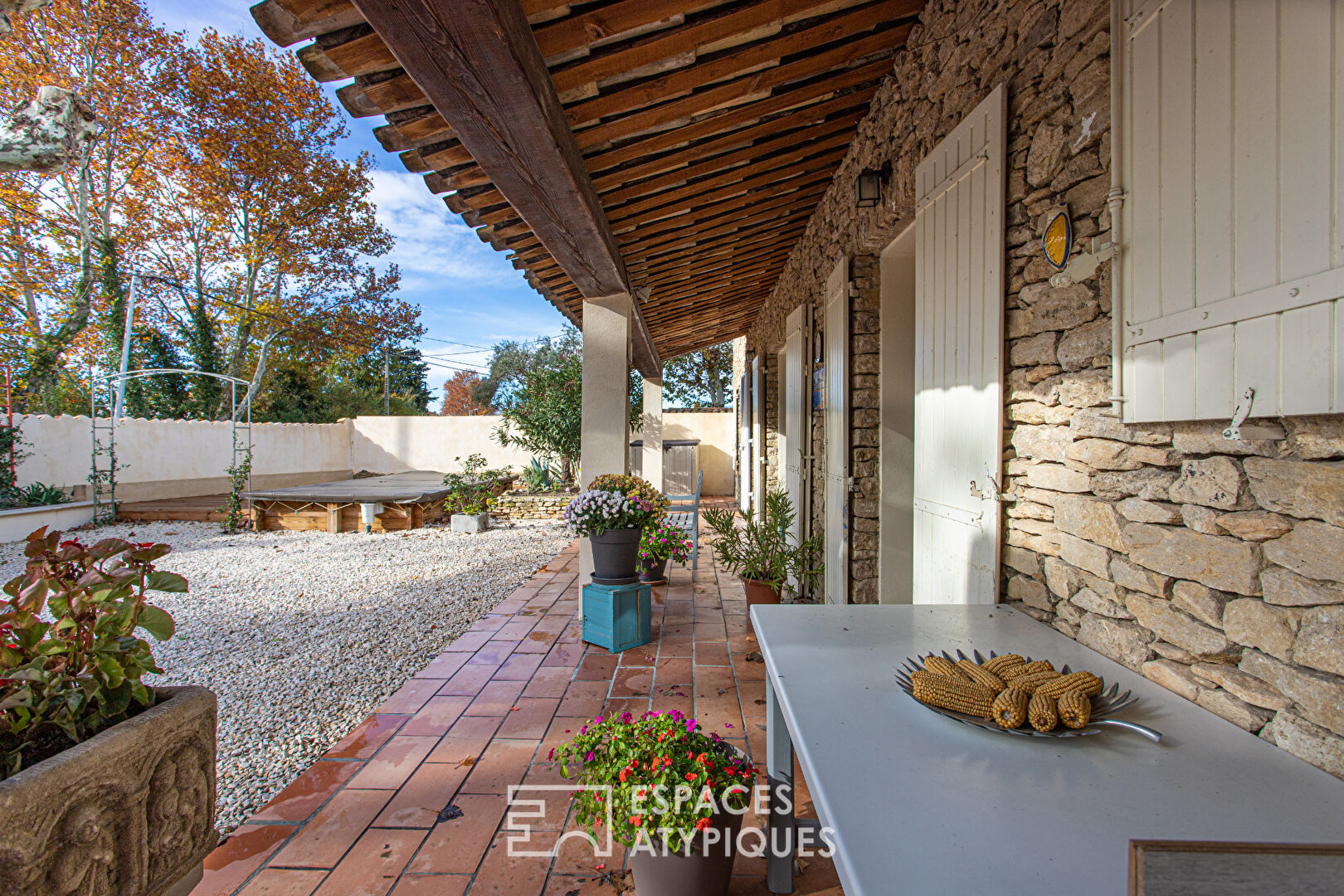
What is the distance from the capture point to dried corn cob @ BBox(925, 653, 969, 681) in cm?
114

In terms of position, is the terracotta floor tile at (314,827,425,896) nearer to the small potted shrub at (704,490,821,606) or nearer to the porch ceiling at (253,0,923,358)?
the porch ceiling at (253,0,923,358)

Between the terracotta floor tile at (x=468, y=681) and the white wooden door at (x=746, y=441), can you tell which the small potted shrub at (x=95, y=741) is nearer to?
the terracotta floor tile at (x=468, y=681)

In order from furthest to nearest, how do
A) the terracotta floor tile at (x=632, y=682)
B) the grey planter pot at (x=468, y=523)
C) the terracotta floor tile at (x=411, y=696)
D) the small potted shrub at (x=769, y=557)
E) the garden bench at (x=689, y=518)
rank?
the grey planter pot at (x=468, y=523) < the garden bench at (x=689, y=518) < the small potted shrub at (x=769, y=557) < the terracotta floor tile at (x=632, y=682) < the terracotta floor tile at (x=411, y=696)

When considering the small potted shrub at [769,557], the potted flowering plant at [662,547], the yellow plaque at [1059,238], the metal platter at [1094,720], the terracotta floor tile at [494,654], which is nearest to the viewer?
the metal platter at [1094,720]

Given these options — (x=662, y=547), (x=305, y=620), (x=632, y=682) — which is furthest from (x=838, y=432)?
(x=305, y=620)

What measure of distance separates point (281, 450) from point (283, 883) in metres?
13.5

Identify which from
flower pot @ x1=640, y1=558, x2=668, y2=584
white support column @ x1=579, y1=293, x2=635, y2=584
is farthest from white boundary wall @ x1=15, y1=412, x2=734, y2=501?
white support column @ x1=579, y1=293, x2=635, y2=584

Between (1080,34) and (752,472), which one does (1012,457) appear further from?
(752,472)

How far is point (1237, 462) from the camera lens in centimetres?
104

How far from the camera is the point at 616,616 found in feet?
10.9

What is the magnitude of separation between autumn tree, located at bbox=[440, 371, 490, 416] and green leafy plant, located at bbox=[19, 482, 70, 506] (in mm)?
18772

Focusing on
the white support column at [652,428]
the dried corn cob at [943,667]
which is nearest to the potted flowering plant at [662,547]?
the dried corn cob at [943,667]

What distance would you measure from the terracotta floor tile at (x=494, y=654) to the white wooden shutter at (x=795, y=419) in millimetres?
2261

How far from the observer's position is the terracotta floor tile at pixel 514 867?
5.22 feet
